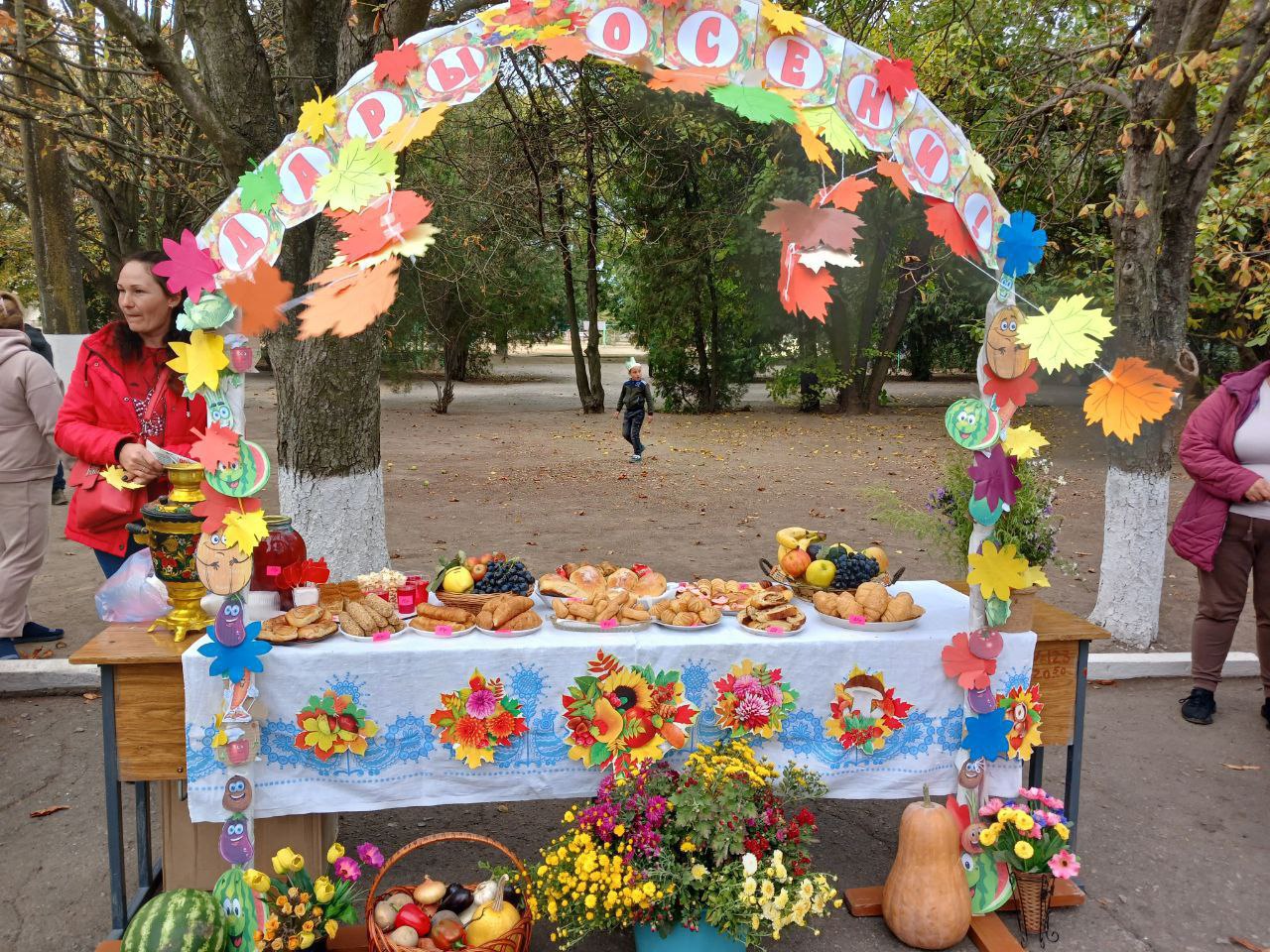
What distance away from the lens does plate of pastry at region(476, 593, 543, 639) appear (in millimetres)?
3119

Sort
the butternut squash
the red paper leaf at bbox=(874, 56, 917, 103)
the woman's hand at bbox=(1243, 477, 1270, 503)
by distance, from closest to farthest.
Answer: the red paper leaf at bbox=(874, 56, 917, 103) → the butternut squash → the woman's hand at bbox=(1243, 477, 1270, 503)

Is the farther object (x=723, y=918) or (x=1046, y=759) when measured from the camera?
(x=1046, y=759)

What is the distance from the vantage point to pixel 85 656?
2.89m

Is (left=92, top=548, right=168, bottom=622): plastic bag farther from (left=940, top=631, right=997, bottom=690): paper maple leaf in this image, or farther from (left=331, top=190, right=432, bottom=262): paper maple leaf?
(left=940, top=631, right=997, bottom=690): paper maple leaf

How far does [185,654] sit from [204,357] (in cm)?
93

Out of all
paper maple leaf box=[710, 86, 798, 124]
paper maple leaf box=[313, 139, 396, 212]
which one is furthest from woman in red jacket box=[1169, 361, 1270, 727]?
paper maple leaf box=[313, 139, 396, 212]

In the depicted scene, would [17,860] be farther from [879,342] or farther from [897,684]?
[879,342]

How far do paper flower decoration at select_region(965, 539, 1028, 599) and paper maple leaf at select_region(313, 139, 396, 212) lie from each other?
→ 2238 mm

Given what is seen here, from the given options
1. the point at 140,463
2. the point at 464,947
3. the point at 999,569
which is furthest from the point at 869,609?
the point at 140,463

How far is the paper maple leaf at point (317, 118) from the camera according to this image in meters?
2.63

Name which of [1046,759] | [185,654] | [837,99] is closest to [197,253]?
[185,654]

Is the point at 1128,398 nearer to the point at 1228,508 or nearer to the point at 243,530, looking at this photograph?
the point at 1228,508

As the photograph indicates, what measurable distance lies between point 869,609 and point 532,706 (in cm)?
125

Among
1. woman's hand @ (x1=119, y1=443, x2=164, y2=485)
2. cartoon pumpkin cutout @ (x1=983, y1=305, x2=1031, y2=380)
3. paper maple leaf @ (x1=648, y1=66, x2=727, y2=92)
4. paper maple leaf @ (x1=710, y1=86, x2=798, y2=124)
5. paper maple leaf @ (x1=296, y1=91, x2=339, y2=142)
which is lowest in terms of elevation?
woman's hand @ (x1=119, y1=443, x2=164, y2=485)
